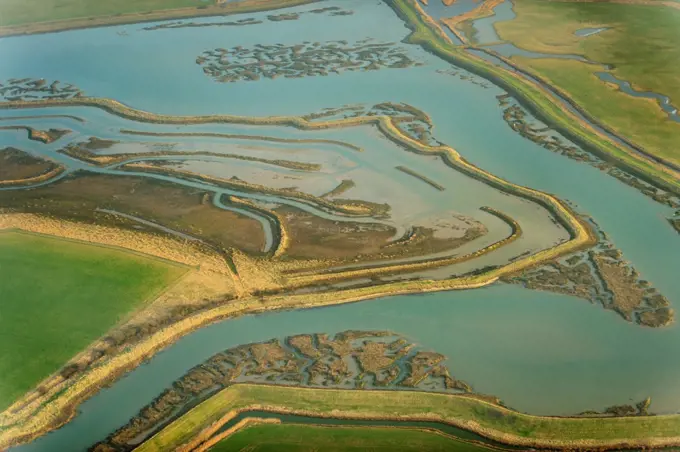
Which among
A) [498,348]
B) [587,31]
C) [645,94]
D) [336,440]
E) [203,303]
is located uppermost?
[587,31]

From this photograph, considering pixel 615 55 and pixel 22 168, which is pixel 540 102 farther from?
pixel 22 168

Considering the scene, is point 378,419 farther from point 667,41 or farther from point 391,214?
point 667,41

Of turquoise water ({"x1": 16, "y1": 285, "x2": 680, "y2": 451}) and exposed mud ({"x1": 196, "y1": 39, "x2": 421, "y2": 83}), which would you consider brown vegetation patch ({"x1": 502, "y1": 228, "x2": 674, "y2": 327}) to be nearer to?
turquoise water ({"x1": 16, "y1": 285, "x2": 680, "y2": 451})

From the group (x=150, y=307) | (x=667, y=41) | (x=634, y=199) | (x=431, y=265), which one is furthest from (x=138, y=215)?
(x=667, y=41)

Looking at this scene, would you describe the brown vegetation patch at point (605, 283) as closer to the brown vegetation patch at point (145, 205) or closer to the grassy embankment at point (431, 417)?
the grassy embankment at point (431, 417)

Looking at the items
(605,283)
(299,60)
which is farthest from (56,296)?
(299,60)

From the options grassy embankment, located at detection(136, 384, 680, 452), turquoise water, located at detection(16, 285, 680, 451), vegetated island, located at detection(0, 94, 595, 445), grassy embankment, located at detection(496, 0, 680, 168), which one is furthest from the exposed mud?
grassy embankment, located at detection(136, 384, 680, 452)

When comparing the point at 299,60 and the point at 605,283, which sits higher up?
the point at 299,60

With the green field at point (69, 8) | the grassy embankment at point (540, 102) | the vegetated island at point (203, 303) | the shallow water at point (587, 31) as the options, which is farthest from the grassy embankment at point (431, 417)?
the green field at point (69, 8)
